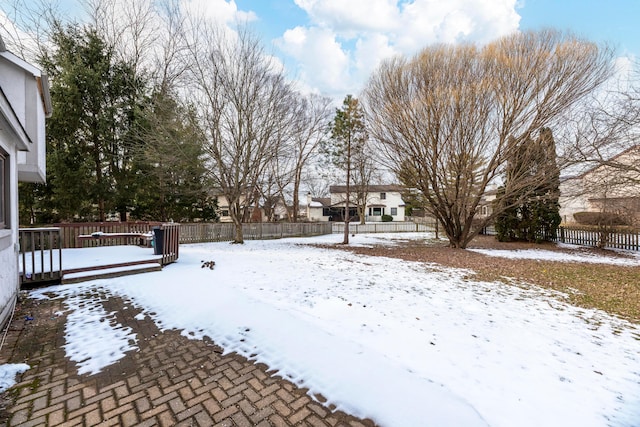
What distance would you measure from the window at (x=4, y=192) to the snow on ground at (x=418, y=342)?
1620 millimetres

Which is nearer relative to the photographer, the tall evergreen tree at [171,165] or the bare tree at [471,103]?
the bare tree at [471,103]

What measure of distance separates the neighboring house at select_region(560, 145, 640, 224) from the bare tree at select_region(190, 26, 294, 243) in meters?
12.0

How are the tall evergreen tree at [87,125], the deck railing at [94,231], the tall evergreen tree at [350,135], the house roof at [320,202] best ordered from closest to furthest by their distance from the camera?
the deck railing at [94,231] → the tall evergreen tree at [87,125] → the tall evergreen tree at [350,135] → the house roof at [320,202]

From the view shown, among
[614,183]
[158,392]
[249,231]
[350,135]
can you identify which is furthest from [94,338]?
[249,231]

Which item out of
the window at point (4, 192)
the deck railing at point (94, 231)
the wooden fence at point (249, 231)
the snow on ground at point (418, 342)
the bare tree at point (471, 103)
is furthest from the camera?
the wooden fence at point (249, 231)

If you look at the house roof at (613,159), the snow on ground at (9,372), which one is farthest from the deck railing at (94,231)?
the house roof at (613,159)

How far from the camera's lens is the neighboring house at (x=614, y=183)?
311 inches

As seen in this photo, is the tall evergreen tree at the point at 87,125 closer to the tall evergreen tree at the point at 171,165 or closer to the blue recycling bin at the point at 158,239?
the tall evergreen tree at the point at 171,165

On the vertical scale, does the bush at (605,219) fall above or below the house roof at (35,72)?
below

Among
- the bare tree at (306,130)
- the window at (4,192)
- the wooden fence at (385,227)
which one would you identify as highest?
the bare tree at (306,130)

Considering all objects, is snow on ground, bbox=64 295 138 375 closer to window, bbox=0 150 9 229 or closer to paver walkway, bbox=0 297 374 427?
paver walkway, bbox=0 297 374 427

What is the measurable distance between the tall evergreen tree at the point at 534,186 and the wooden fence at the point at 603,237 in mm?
778

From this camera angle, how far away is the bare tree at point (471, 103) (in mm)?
9727

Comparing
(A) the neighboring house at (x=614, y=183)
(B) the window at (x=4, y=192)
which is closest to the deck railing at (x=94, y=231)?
(B) the window at (x=4, y=192)
